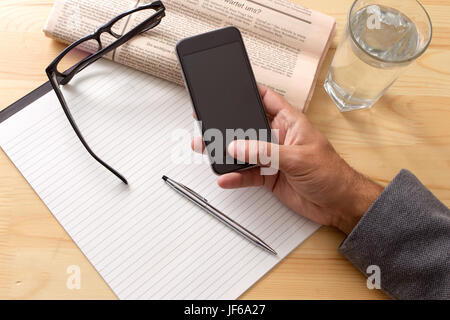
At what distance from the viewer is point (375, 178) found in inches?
23.9

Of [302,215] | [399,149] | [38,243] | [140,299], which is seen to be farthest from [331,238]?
[38,243]

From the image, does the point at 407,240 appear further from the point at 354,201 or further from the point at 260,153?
the point at 260,153

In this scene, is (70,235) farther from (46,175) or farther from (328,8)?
(328,8)

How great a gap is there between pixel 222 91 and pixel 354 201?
232 mm

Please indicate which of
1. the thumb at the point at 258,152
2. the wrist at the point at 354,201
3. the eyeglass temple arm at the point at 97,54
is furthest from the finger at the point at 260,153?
the eyeglass temple arm at the point at 97,54

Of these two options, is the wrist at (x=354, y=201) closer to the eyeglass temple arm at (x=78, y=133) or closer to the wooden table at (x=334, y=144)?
the wooden table at (x=334, y=144)

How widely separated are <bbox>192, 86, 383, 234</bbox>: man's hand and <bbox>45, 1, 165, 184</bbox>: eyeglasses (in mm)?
170

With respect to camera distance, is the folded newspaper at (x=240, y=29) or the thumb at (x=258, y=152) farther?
the folded newspaper at (x=240, y=29)

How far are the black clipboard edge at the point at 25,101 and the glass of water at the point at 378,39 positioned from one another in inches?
16.5

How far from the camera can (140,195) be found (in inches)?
Answer: 22.8

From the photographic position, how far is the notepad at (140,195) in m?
0.56

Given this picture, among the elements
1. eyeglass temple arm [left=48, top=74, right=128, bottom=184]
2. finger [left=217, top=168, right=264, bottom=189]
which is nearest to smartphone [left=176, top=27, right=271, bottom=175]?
finger [left=217, top=168, right=264, bottom=189]

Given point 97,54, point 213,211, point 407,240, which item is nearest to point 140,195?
point 213,211

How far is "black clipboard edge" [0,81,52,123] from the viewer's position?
23.6 inches
